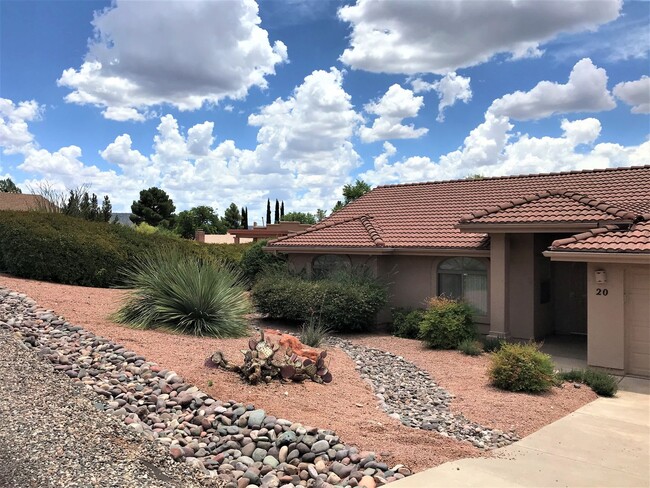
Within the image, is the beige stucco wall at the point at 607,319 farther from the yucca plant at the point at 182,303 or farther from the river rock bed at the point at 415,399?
the yucca plant at the point at 182,303

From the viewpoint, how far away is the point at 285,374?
8266mm

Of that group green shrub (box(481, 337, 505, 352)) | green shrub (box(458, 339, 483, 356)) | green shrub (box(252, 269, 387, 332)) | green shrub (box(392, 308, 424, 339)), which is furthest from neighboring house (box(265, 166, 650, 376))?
green shrub (box(458, 339, 483, 356))

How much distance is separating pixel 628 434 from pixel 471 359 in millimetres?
5007

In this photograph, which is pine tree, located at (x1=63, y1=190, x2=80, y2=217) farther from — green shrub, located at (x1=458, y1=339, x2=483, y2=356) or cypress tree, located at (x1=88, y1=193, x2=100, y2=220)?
green shrub, located at (x1=458, y1=339, x2=483, y2=356)

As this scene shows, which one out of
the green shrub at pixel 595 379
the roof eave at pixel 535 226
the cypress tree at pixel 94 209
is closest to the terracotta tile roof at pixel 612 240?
the roof eave at pixel 535 226

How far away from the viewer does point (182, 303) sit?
11.2m

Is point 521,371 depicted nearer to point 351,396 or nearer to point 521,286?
point 351,396

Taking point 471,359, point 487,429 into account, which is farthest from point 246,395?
point 471,359

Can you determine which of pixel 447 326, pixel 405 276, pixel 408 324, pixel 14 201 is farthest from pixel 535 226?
pixel 14 201

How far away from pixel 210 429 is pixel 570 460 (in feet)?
13.9

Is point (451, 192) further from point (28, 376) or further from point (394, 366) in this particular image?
point (28, 376)

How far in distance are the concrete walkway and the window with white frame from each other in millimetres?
7080

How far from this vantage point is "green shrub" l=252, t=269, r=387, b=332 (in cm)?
1561

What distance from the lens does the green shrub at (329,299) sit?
15.6 meters
